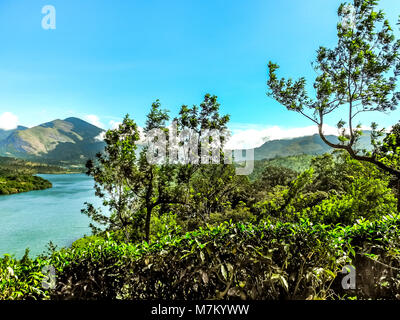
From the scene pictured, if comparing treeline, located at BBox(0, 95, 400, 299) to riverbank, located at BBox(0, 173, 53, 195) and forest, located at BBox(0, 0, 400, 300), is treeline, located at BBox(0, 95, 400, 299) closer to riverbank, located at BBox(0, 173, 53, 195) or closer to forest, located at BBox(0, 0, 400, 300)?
forest, located at BBox(0, 0, 400, 300)

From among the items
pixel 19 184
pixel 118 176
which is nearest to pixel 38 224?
pixel 118 176

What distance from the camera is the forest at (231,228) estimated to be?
2.34m

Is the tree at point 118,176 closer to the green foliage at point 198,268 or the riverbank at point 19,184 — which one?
the green foliage at point 198,268

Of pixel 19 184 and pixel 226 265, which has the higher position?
pixel 226 265

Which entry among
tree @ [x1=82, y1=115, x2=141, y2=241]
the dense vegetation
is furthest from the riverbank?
tree @ [x1=82, y1=115, x2=141, y2=241]

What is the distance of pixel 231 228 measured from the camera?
2.69 m

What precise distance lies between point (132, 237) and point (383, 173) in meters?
8.76

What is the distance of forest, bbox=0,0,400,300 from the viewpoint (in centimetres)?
234

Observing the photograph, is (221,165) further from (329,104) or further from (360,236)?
(360,236)

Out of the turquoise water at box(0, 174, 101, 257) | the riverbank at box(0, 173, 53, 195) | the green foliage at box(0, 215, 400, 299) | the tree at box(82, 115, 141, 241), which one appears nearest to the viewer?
the green foliage at box(0, 215, 400, 299)

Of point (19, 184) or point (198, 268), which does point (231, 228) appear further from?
point (19, 184)

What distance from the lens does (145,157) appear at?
8.27 meters

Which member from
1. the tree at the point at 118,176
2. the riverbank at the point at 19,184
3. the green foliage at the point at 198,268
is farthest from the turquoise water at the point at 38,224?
the green foliage at the point at 198,268
